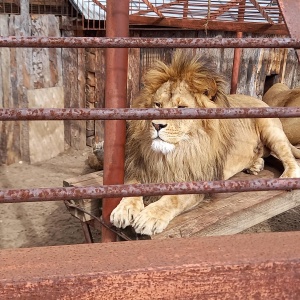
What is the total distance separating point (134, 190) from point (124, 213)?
87cm

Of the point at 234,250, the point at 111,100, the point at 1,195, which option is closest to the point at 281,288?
the point at 234,250

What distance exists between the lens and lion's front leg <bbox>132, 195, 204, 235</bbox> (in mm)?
2057

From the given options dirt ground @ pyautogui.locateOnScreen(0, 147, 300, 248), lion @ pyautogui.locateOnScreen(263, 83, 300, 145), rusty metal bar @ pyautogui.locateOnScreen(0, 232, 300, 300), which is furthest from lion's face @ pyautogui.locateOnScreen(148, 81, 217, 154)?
lion @ pyautogui.locateOnScreen(263, 83, 300, 145)

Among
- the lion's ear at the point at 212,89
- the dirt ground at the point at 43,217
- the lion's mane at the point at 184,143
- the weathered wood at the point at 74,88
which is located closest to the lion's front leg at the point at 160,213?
the lion's mane at the point at 184,143

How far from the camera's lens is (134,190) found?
4.06 ft

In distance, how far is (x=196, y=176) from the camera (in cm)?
246

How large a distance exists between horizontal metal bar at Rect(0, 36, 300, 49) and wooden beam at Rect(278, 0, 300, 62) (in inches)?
4.5

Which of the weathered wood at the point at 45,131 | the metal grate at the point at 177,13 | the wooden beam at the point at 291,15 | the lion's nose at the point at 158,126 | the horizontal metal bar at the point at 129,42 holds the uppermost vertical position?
the metal grate at the point at 177,13

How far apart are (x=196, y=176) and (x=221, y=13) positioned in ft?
7.56

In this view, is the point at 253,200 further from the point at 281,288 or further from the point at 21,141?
the point at 21,141

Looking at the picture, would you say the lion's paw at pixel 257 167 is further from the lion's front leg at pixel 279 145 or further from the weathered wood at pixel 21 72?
the weathered wood at pixel 21 72

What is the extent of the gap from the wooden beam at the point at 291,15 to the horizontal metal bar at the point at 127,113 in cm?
26

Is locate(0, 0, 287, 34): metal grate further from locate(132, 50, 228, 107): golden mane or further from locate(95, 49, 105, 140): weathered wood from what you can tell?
locate(132, 50, 228, 107): golden mane

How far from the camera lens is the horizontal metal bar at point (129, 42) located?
1.22 metres
